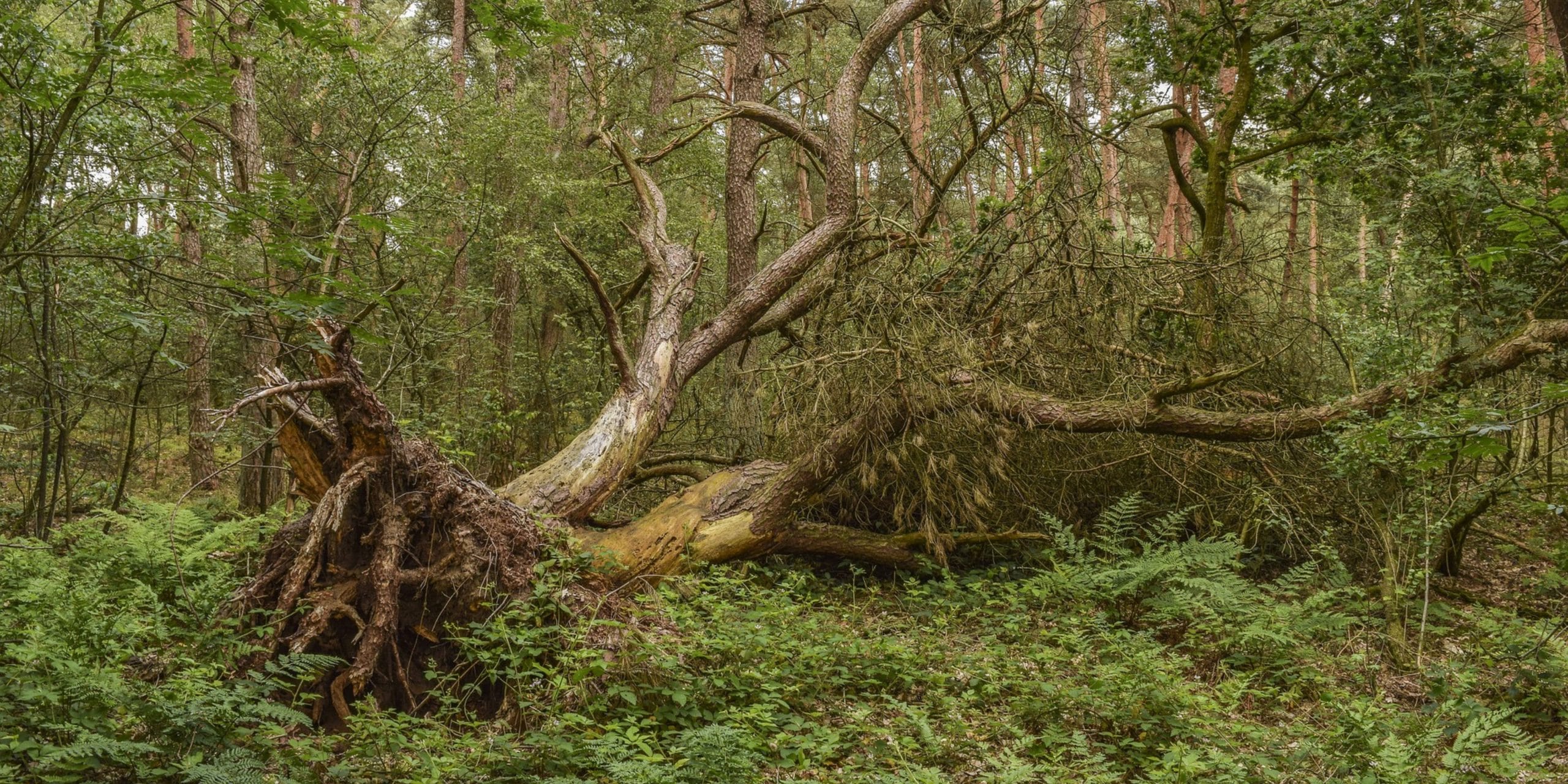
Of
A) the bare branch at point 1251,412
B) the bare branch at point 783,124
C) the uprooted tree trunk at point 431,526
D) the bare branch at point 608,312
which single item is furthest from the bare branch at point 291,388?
the bare branch at point 783,124

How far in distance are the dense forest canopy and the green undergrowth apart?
12 cm

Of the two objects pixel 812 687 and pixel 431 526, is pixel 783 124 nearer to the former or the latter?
pixel 431 526

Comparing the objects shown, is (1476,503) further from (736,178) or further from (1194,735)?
(736,178)

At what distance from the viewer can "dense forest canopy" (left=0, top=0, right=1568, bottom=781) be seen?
4312 millimetres

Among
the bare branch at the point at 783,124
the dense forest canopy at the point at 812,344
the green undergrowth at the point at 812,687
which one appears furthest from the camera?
the bare branch at the point at 783,124

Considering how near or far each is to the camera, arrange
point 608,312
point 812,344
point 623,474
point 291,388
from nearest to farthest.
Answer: point 291,388
point 608,312
point 623,474
point 812,344

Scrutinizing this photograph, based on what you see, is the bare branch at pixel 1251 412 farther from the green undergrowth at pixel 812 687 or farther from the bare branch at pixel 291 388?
the bare branch at pixel 291 388

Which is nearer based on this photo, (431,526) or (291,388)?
(291,388)

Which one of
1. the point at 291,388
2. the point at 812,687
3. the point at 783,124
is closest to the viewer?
the point at 291,388

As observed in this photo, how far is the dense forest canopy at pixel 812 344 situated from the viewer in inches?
170

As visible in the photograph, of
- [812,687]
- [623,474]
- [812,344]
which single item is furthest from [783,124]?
[812,687]

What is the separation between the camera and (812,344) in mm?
7508

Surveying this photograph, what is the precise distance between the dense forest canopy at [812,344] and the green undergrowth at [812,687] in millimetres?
122

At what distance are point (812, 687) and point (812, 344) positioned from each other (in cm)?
355
